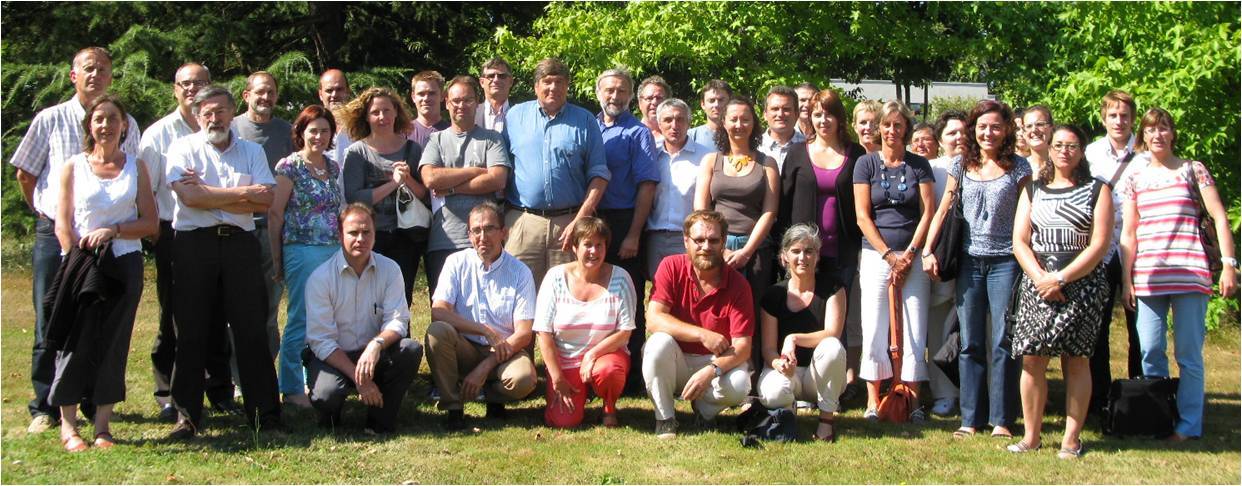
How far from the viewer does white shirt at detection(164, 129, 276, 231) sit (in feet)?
18.2

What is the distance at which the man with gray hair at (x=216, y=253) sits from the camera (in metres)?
5.53

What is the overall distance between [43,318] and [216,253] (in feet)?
3.18

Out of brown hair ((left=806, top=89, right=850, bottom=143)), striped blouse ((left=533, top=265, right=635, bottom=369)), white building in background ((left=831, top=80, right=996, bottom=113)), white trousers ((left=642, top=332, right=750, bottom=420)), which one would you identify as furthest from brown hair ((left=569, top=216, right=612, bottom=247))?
white building in background ((left=831, top=80, right=996, bottom=113))

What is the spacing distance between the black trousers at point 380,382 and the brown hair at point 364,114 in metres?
1.48

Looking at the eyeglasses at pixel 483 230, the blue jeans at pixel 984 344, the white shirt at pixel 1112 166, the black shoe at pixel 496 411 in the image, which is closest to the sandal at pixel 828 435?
the blue jeans at pixel 984 344

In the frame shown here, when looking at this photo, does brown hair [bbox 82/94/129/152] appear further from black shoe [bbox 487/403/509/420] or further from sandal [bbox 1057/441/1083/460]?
sandal [bbox 1057/441/1083/460]

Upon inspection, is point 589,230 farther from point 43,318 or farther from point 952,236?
point 43,318

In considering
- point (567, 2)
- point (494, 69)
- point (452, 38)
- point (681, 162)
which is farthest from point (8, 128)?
point (681, 162)

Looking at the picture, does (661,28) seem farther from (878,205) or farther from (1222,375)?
(1222,375)

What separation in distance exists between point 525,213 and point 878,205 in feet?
6.60

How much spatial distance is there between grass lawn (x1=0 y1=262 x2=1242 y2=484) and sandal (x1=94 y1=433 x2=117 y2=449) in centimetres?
7

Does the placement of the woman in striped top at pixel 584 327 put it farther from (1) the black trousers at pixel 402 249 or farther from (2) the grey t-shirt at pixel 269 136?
(2) the grey t-shirt at pixel 269 136

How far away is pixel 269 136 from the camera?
21.2 ft

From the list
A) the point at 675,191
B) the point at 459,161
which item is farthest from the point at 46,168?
the point at 675,191
